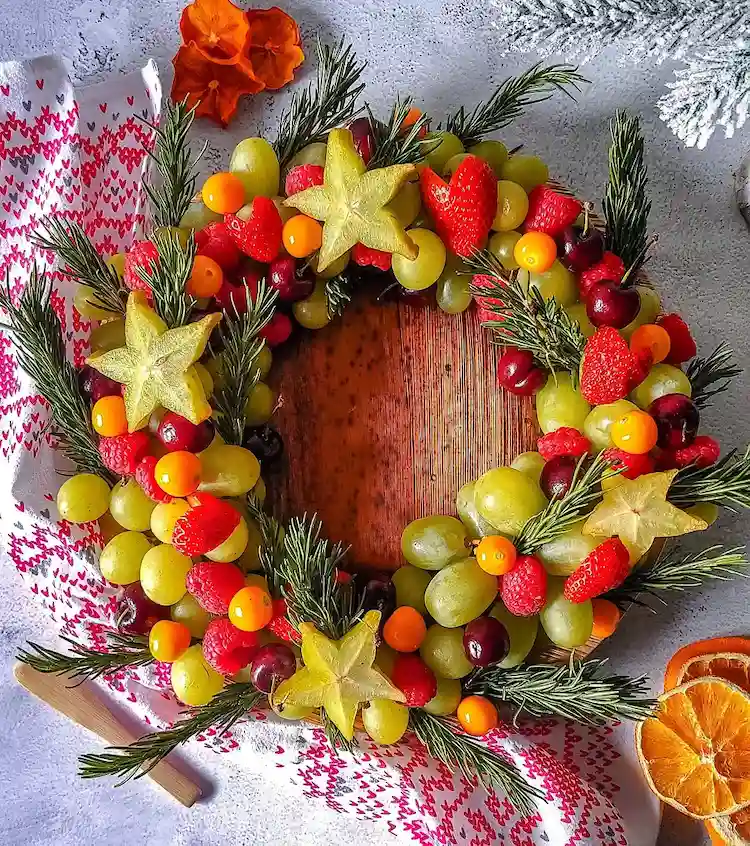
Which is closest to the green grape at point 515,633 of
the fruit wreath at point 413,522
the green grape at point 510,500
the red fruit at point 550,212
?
the fruit wreath at point 413,522

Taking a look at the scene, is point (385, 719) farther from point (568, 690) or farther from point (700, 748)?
point (700, 748)

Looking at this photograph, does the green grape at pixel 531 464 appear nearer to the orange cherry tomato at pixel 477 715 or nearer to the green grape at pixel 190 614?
the orange cherry tomato at pixel 477 715

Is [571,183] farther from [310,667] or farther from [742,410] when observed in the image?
[310,667]

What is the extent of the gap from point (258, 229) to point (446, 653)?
0.53 metres

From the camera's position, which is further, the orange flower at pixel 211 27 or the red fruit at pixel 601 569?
the orange flower at pixel 211 27

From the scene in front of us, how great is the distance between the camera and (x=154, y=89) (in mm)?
1145

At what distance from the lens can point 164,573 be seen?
0.88 meters

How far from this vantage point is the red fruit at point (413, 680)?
0.88 metres

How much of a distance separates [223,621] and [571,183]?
813mm

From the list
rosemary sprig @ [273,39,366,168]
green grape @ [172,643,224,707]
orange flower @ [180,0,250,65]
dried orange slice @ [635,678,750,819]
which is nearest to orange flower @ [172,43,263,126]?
orange flower @ [180,0,250,65]

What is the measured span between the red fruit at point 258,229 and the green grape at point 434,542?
36 cm

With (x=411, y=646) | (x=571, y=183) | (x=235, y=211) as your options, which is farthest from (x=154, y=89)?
(x=411, y=646)

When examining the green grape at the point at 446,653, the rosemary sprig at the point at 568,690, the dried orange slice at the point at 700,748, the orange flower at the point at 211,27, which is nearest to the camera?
the rosemary sprig at the point at 568,690

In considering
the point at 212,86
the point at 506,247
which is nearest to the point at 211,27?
the point at 212,86
